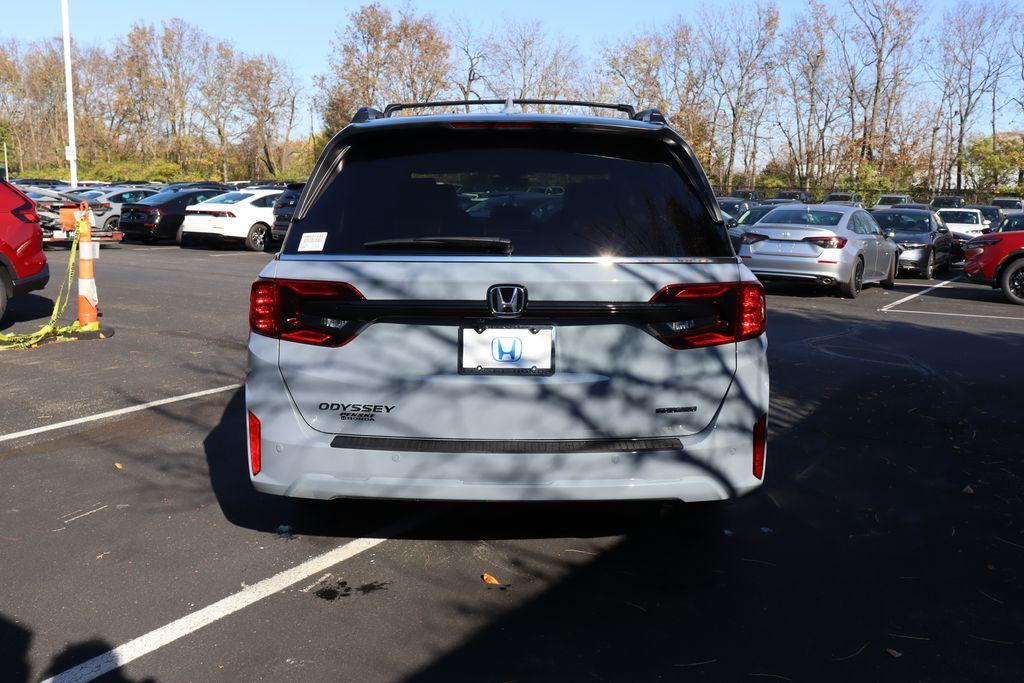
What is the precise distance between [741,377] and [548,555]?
47.1 inches

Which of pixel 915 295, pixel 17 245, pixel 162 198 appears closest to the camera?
pixel 17 245

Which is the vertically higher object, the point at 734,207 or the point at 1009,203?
the point at 1009,203

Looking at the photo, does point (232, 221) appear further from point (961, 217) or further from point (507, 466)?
point (507, 466)

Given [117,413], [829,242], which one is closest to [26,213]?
[117,413]

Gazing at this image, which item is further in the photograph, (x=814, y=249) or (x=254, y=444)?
(x=814, y=249)

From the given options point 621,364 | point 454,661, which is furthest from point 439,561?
point 621,364

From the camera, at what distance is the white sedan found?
2455 cm

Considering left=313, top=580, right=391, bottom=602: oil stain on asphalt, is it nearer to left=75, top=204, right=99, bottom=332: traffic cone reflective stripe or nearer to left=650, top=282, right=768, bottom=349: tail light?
left=650, top=282, right=768, bottom=349: tail light

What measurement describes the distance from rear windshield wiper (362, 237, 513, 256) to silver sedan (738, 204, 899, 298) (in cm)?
1201

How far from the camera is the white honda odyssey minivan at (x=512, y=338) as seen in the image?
337 centimetres

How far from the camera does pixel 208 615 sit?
135 inches

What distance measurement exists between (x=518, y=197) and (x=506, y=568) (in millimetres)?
1552

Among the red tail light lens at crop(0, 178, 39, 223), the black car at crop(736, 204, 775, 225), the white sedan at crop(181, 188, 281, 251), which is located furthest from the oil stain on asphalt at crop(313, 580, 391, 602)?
the white sedan at crop(181, 188, 281, 251)

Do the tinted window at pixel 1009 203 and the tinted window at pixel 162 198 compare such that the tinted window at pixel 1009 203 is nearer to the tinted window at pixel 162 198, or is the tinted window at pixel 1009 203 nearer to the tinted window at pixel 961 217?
the tinted window at pixel 961 217
